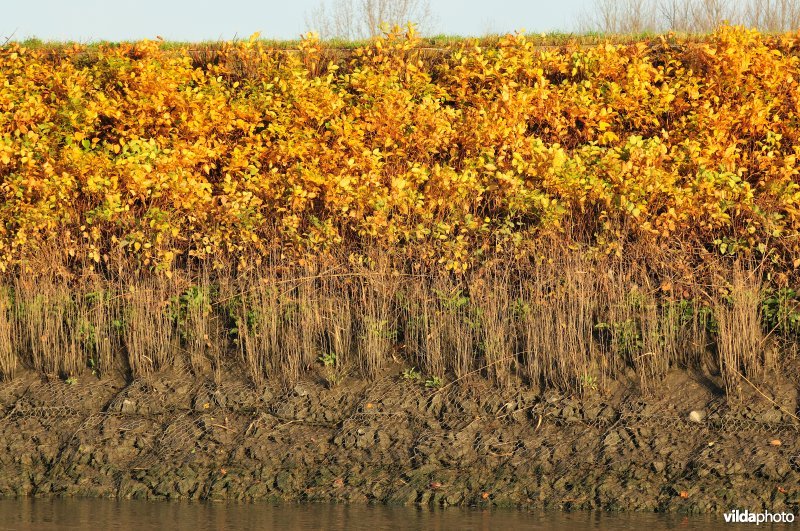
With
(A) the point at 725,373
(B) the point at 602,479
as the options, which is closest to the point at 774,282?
(A) the point at 725,373

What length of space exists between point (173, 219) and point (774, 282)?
4560 millimetres

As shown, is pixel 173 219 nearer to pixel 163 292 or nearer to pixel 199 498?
pixel 163 292

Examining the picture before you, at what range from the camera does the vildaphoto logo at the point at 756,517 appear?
7.01 metres

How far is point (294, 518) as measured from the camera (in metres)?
7.03

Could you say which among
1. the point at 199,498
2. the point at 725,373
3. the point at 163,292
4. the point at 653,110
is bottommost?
the point at 199,498

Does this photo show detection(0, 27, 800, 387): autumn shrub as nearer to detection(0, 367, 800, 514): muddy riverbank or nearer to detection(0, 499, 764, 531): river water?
detection(0, 367, 800, 514): muddy riverbank

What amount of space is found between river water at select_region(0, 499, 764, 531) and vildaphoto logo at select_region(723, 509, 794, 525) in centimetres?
8

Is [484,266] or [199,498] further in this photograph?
[484,266]

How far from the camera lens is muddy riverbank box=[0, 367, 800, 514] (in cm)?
755

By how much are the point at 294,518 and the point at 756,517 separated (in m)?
2.62

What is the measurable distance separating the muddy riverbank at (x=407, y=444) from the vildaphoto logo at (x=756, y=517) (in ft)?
0.30

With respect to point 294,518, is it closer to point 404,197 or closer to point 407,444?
point 407,444

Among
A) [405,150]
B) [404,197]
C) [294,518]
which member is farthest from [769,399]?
[405,150]

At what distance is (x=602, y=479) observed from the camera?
7586 mm
